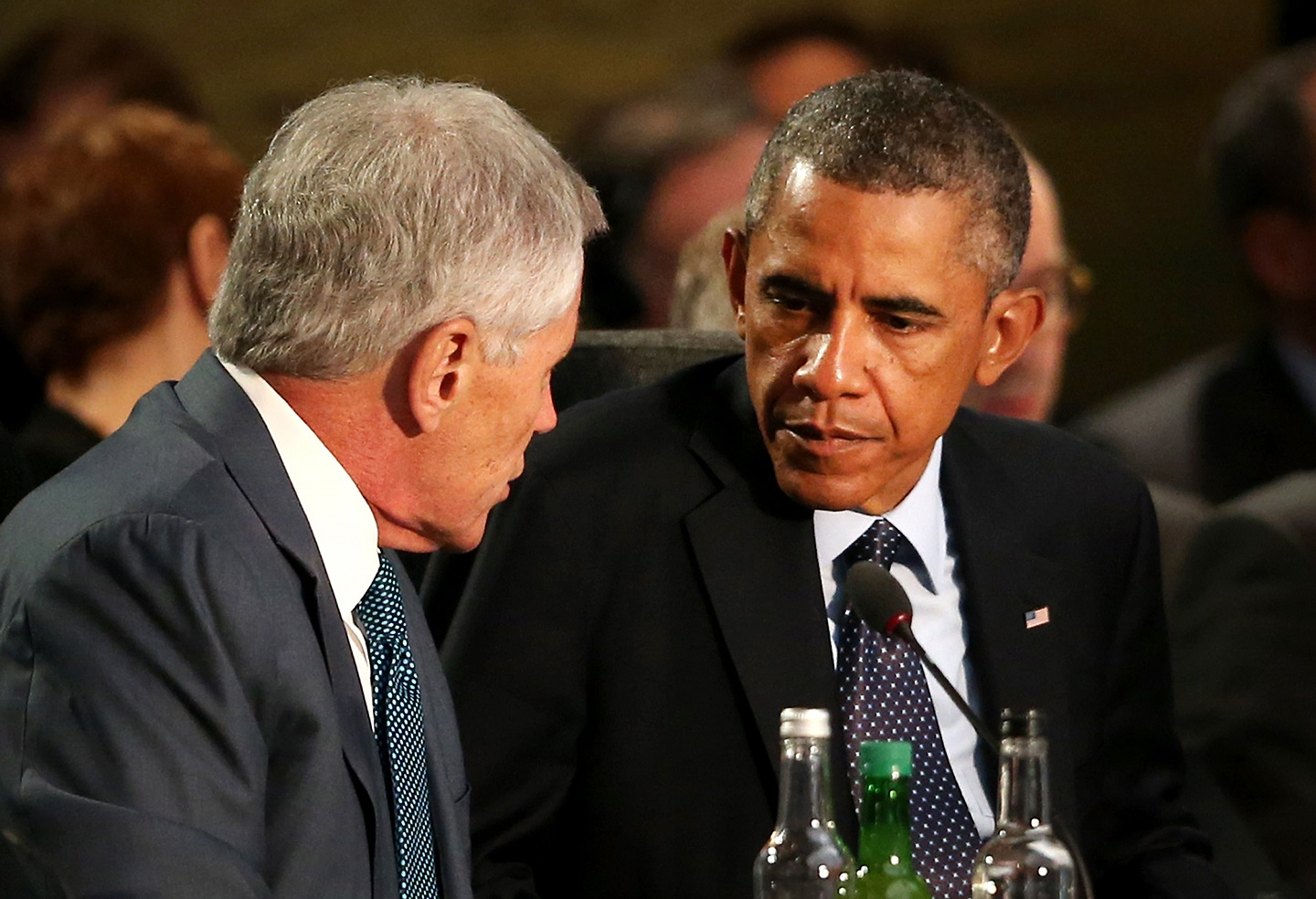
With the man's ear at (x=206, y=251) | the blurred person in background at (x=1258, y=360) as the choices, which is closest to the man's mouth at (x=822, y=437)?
the man's ear at (x=206, y=251)

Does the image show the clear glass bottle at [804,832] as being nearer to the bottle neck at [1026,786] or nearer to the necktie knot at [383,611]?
the bottle neck at [1026,786]

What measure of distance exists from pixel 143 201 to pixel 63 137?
173 mm

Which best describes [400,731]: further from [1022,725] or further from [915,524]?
[915,524]

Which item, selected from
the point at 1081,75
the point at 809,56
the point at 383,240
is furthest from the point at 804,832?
the point at 1081,75

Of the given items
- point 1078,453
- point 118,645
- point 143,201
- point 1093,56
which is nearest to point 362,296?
point 118,645

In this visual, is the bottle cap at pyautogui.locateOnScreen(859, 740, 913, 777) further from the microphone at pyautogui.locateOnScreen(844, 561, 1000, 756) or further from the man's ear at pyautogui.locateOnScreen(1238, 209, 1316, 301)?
the man's ear at pyautogui.locateOnScreen(1238, 209, 1316, 301)

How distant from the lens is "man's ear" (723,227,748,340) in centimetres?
246

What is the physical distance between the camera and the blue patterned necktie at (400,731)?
6.84ft

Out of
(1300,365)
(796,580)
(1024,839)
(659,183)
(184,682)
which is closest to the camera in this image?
(184,682)

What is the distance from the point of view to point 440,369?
6.71 ft

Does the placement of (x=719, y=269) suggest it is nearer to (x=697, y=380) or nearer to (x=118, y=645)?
(x=697, y=380)

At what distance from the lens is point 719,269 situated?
10.8 ft

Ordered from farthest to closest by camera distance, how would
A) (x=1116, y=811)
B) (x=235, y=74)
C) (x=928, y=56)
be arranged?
(x=235, y=74) → (x=928, y=56) → (x=1116, y=811)

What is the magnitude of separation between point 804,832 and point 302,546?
0.53 metres
